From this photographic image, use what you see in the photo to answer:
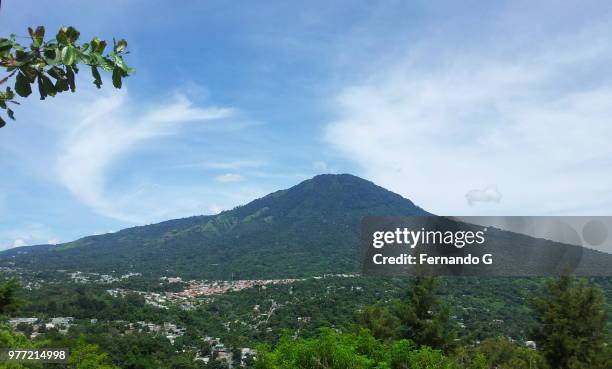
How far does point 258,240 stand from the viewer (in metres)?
101

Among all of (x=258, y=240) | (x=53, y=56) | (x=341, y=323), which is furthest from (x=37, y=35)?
(x=258, y=240)

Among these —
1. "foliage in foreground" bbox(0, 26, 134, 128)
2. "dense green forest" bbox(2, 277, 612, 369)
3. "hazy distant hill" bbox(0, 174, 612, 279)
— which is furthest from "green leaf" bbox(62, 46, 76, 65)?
"hazy distant hill" bbox(0, 174, 612, 279)

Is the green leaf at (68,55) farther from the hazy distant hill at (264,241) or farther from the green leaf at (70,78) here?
the hazy distant hill at (264,241)

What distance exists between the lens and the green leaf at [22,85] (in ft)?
3.53

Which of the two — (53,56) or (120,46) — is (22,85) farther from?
(120,46)

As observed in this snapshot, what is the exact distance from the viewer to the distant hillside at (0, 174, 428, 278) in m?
85.4

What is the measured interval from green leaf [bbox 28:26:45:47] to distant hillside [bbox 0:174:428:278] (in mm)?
73948

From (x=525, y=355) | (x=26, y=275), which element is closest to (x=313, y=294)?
(x=525, y=355)

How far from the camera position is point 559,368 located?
1188 centimetres

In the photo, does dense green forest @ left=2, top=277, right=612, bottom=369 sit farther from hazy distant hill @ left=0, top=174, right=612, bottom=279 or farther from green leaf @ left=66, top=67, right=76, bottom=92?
hazy distant hill @ left=0, top=174, right=612, bottom=279

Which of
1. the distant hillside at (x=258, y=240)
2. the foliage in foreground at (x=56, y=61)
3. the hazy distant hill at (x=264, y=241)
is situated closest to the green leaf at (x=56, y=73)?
the foliage in foreground at (x=56, y=61)

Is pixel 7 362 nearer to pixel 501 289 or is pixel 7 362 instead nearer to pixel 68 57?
pixel 68 57

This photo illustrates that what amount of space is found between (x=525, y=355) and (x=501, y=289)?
38.0 m

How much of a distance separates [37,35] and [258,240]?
101 m
